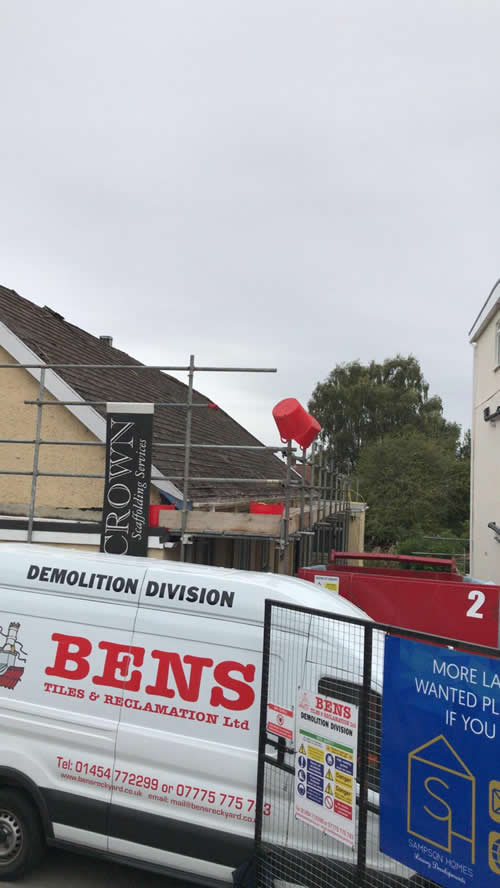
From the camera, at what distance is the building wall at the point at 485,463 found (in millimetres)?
18656

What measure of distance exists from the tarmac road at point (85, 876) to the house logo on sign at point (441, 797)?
2.35m

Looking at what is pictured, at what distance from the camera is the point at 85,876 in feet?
16.7

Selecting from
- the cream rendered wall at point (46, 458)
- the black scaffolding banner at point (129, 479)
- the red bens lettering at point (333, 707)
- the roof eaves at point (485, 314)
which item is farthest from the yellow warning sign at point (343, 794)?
the roof eaves at point (485, 314)

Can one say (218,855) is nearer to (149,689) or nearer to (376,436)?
(149,689)

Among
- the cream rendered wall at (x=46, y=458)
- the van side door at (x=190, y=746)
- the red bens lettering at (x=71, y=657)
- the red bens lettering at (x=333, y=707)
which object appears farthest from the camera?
the cream rendered wall at (x=46, y=458)

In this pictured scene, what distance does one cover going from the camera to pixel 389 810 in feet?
12.4

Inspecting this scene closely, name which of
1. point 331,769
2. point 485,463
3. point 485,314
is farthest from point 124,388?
point 485,463

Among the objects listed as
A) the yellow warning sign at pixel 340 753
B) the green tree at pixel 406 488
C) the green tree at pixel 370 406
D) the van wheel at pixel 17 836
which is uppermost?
the green tree at pixel 370 406

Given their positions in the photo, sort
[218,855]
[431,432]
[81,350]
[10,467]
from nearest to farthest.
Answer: [218,855] < [10,467] < [81,350] < [431,432]

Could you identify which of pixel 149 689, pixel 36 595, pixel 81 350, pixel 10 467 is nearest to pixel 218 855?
pixel 149 689

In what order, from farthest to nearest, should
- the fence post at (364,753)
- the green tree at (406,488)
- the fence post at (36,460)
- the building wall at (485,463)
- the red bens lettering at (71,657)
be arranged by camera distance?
1. the green tree at (406,488)
2. the building wall at (485,463)
3. the fence post at (36,460)
4. the red bens lettering at (71,657)
5. the fence post at (364,753)

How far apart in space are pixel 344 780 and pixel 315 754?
0.25m

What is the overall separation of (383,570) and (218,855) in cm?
578

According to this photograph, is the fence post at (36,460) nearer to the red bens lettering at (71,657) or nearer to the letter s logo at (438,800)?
the red bens lettering at (71,657)
